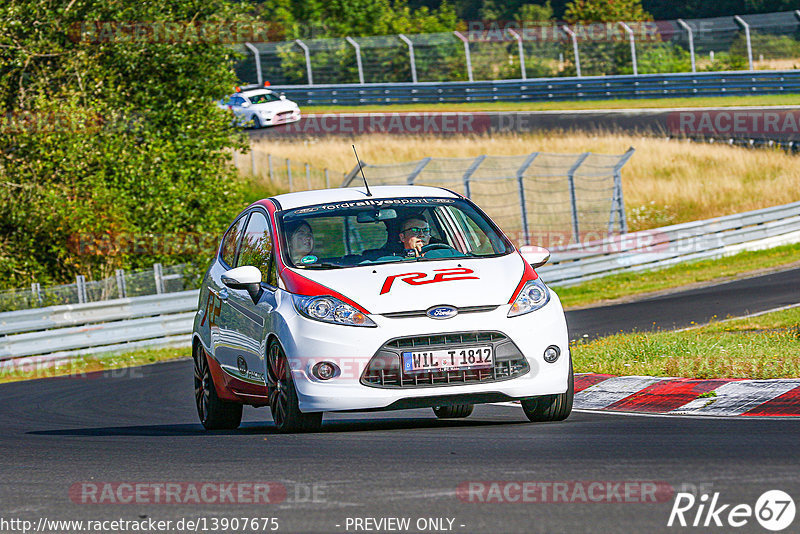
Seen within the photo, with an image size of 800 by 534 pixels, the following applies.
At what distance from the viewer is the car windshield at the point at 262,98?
149ft

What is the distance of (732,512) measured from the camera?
5094mm

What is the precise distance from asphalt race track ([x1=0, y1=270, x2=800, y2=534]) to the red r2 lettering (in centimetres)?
96

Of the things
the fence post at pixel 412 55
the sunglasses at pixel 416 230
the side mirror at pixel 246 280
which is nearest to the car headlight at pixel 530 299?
the sunglasses at pixel 416 230

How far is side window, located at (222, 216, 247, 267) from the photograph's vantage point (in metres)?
9.73

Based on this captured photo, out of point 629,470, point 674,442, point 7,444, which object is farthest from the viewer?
point 7,444

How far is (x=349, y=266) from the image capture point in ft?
27.4

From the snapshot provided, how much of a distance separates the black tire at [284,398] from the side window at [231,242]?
1646 mm

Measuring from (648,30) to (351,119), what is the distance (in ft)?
36.3

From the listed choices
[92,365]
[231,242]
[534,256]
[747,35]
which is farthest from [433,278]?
[747,35]

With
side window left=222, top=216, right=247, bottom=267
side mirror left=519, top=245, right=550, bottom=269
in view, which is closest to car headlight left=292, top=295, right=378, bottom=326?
side mirror left=519, top=245, right=550, bottom=269

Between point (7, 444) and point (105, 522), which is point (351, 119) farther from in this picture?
point (105, 522)

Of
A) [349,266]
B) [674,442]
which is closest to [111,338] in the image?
[349,266]

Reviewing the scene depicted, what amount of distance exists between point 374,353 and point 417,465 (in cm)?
121

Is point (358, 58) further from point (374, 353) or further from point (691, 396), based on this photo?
point (374, 353)
